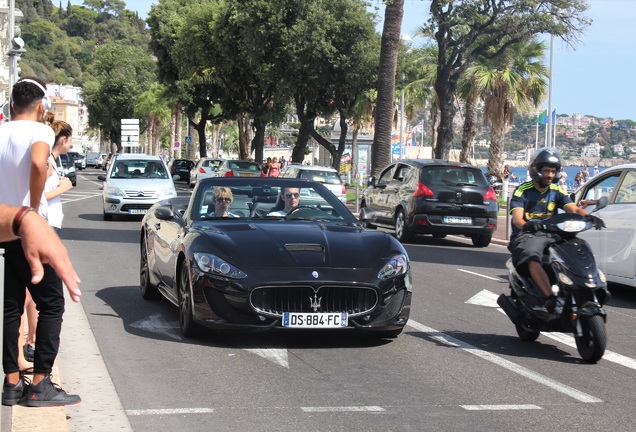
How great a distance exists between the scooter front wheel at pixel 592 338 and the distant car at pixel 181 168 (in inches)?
2078

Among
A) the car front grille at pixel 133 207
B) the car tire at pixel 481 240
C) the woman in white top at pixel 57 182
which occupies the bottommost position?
the car tire at pixel 481 240

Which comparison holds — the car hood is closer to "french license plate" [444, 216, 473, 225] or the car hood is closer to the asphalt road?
the asphalt road

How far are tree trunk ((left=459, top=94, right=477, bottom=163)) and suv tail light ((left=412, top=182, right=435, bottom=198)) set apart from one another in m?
23.1

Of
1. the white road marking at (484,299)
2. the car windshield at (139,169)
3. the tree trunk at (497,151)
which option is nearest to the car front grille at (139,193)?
the car windshield at (139,169)

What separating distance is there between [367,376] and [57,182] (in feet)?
9.61

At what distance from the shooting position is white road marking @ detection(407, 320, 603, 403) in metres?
6.99

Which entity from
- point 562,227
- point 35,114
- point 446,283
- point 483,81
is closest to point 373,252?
point 562,227

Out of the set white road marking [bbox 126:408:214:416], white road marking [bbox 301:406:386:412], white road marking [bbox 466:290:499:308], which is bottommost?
white road marking [bbox 466:290:499:308]

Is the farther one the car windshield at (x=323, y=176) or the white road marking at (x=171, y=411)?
the car windshield at (x=323, y=176)

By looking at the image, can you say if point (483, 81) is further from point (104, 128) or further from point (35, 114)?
point (104, 128)

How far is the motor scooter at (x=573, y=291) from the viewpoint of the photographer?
7996mm

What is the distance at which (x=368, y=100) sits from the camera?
2144 inches

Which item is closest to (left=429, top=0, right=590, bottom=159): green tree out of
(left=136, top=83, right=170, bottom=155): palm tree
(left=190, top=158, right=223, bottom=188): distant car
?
(left=190, top=158, right=223, bottom=188): distant car

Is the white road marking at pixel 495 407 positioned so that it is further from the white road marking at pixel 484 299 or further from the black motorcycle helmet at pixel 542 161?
the white road marking at pixel 484 299
